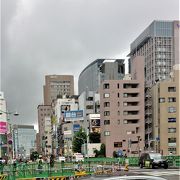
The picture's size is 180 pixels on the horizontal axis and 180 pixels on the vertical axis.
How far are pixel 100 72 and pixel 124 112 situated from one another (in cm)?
5970

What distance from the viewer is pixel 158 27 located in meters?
155

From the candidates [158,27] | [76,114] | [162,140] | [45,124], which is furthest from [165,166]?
[45,124]

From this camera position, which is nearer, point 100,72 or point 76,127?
point 76,127

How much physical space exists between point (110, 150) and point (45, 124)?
102119 millimetres

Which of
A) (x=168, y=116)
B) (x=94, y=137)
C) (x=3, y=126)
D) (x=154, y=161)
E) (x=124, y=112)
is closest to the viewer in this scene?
(x=154, y=161)

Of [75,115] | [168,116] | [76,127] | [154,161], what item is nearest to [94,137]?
[76,127]

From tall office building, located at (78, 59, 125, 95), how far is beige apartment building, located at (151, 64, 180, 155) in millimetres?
26281

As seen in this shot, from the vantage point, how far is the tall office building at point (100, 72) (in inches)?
5207

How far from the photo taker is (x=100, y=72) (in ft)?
495

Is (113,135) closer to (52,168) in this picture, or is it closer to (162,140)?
(162,140)

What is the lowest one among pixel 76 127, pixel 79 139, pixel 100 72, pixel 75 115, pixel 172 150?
pixel 172 150

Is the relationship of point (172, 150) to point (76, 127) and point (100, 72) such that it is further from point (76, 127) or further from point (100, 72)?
point (100, 72)

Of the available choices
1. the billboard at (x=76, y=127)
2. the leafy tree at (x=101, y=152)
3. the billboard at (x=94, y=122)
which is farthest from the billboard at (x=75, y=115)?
the leafy tree at (x=101, y=152)

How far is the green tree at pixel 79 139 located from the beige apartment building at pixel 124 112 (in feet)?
48.4
